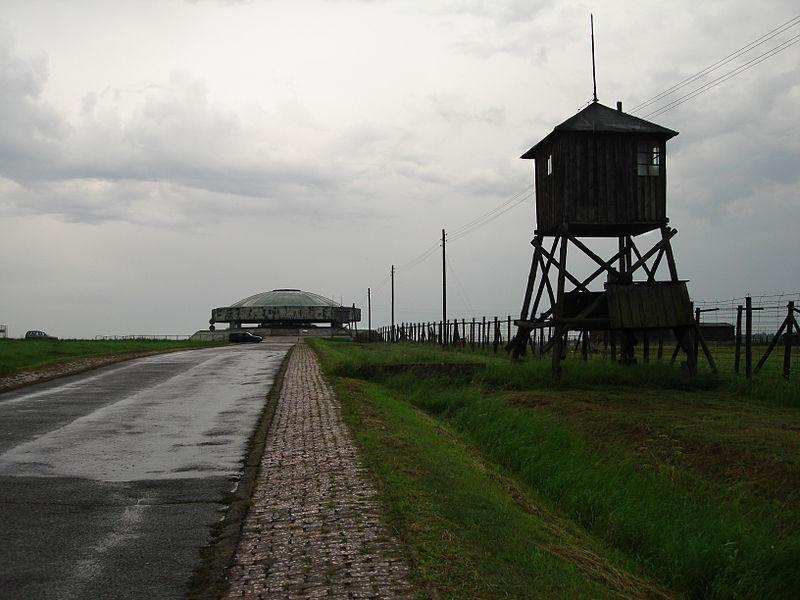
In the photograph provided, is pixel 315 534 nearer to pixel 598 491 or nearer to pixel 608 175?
pixel 598 491

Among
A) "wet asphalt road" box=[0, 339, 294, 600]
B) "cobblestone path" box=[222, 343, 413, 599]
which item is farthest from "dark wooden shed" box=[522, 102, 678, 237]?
"cobblestone path" box=[222, 343, 413, 599]

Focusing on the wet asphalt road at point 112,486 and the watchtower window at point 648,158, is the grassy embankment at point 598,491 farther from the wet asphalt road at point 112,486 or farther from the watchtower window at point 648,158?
the watchtower window at point 648,158

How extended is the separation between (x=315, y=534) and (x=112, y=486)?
275cm

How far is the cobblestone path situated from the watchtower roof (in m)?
13.3

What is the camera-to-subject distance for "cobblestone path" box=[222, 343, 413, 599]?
4.57 metres

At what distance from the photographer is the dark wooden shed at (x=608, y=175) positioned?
2003 centimetres

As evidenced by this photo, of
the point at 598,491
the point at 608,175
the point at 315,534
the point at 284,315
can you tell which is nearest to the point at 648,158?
the point at 608,175

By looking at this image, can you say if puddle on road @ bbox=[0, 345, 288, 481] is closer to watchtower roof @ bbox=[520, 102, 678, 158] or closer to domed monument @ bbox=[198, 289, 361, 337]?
watchtower roof @ bbox=[520, 102, 678, 158]

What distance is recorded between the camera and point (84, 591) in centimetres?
451

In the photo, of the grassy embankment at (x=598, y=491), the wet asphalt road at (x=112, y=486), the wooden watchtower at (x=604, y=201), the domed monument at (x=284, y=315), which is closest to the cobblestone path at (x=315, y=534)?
the grassy embankment at (x=598, y=491)

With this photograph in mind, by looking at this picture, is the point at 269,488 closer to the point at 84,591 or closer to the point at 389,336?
the point at 84,591

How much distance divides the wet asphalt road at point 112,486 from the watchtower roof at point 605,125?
11.0 m

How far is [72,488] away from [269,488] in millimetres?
1853

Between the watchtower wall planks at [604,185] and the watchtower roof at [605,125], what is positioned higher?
the watchtower roof at [605,125]
